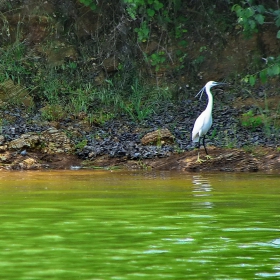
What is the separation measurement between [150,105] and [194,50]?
2423 mm

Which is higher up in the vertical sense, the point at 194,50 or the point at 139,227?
the point at 194,50

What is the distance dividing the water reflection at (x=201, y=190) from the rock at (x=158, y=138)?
2.71 m

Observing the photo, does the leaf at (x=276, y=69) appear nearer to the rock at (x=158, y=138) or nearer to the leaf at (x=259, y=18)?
the leaf at (x=259, y=18)

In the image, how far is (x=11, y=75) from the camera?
1659cm

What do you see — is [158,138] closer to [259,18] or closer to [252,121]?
[252,121]

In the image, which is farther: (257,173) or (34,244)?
(257,173)

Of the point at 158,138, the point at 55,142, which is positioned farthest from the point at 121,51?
the point at 55,142

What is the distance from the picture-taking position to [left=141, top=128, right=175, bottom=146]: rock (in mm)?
13336


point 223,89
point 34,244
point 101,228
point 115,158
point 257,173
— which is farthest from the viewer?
point 223,89

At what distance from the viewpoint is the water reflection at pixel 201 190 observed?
7.09 m

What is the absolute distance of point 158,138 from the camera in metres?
13.3

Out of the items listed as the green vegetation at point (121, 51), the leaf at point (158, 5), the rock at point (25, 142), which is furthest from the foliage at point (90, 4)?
the rock at point (25, 142)

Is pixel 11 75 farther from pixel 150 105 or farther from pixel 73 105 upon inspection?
pixel 150 105

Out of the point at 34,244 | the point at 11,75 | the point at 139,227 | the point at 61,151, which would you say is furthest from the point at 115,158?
the point at 34,244
